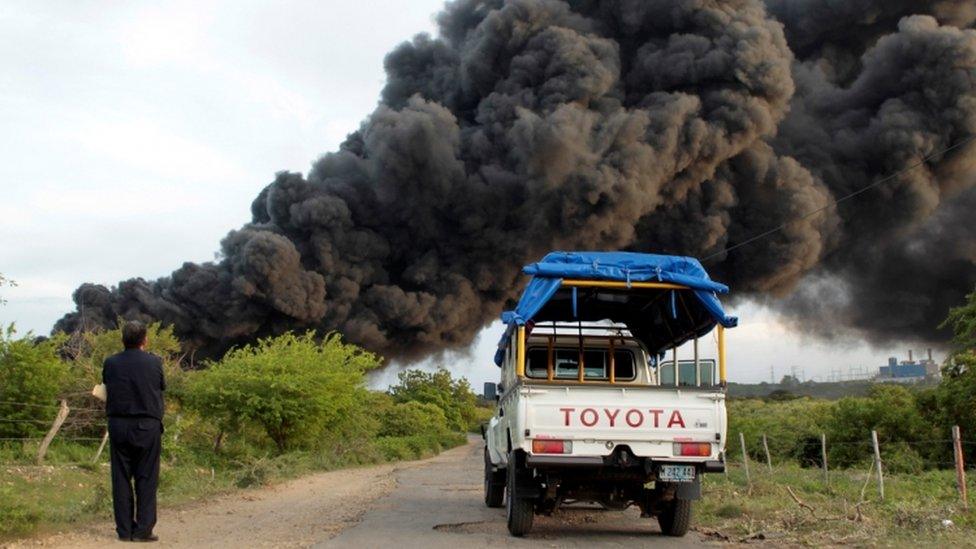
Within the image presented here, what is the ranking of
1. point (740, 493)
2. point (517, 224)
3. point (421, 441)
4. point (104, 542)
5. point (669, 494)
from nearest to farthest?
point (104, 542), point (669, 494), point (740, 493), point (517, 224), point (421, 441)

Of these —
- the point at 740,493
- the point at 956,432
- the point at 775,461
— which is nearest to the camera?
the point at 956,432

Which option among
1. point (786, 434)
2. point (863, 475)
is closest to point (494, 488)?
point (863, 475)

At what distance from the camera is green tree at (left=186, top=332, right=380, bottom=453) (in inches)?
816

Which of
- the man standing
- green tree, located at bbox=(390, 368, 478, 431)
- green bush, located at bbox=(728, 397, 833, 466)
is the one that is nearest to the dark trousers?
the man standing

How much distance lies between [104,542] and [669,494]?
196 inches

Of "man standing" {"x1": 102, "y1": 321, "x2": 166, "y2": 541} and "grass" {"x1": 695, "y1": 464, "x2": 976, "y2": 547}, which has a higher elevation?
"man standing" {"x1": 102, "y1": 321, "x2": 166, "y2": 541}

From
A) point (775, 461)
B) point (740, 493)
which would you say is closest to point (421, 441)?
point (775, 461)

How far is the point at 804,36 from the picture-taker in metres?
34.2

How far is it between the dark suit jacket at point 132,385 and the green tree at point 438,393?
152 ft

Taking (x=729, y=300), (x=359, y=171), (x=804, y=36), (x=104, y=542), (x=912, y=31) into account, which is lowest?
(x=104, y=542)

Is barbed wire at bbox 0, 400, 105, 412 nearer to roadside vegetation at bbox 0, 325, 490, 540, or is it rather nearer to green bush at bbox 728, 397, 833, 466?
roadside vegetation at bbox 0, 325, 490, 540

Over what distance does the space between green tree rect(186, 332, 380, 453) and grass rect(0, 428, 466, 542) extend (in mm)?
784

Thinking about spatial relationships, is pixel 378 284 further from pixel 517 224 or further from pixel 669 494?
pixel 669 494

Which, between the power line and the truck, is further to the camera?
the power line
